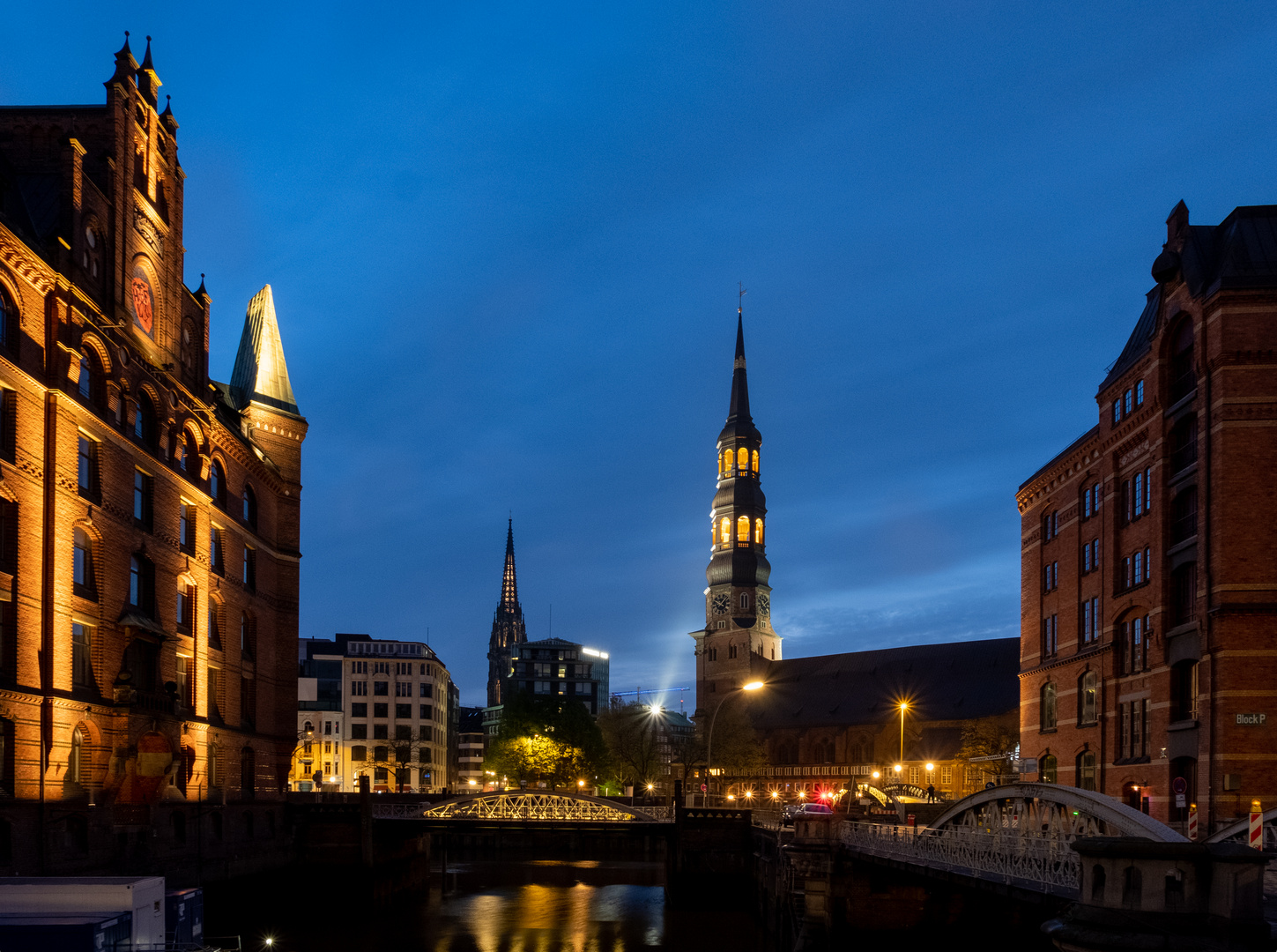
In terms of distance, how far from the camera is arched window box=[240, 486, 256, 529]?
5916 centimetres

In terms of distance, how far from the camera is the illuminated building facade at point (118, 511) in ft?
117

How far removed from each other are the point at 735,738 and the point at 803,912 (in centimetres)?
8386

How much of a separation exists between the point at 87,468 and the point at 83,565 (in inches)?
123

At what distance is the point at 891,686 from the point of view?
133m

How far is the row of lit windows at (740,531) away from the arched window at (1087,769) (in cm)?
9214

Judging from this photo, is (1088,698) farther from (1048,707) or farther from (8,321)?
(8,321)

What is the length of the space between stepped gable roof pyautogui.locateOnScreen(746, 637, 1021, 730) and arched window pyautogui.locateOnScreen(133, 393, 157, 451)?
278 feet

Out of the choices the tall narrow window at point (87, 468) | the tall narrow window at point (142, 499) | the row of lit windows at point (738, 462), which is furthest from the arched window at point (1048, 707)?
the row of lit windows at point (738, 462)

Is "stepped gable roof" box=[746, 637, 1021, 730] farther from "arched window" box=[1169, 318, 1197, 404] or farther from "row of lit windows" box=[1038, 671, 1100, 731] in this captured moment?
"arched window" box=[1169, 318, 1197, 404]

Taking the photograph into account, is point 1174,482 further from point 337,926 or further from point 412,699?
point 412,699

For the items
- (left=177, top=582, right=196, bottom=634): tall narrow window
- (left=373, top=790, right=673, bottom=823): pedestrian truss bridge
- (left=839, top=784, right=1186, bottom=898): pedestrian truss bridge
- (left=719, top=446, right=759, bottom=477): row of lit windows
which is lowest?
(left=373, top=790, right=673, bottom=823): pedestrian truss bridge

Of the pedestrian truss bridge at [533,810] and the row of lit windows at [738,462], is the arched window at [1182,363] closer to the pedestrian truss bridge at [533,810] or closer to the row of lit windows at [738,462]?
the pedestrian truss bridge at [533,810]

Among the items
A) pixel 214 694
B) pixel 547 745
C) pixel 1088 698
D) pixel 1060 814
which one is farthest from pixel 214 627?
pixel 547 745

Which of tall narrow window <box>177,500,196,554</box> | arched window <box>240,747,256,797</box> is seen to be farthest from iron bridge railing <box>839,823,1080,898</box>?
arched window <box>240,747,256,797</box>
